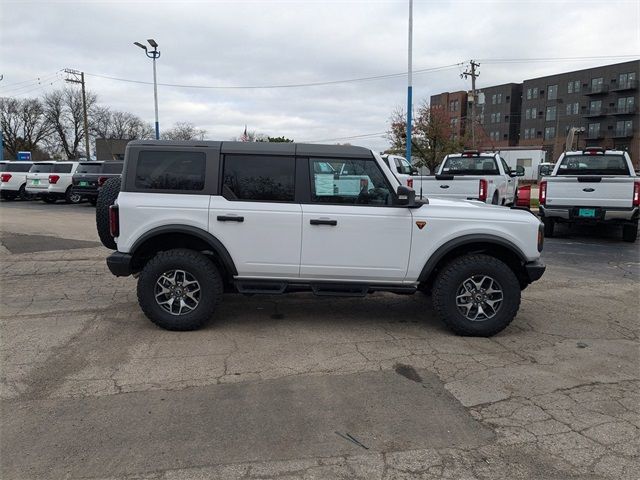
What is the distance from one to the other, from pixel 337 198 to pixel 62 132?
91070 mm

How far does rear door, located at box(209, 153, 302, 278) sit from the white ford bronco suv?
10mm

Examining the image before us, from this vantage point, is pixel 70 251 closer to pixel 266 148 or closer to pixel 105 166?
pixel 266 148

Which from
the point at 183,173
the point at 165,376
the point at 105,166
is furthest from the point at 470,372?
the point at 105,166

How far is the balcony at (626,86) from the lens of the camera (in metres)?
77.8

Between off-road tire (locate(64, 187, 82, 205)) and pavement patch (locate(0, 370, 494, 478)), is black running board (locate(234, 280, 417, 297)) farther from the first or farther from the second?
off-road tire (locate(64, 187, 82, 205))

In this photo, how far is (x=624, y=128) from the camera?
80.5 meters

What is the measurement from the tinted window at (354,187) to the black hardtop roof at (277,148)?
0.35 ft

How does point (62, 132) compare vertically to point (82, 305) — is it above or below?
above

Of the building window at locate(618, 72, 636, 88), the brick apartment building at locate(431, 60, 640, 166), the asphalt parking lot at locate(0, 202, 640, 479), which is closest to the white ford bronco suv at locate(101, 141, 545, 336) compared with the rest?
the asphalt parking lot at locate(0, 202, 640, 479)

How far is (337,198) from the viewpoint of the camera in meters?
5.16

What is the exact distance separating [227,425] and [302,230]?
2.19 metres

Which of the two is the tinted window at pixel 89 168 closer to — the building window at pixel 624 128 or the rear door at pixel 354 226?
the rear door at pixel 354 226

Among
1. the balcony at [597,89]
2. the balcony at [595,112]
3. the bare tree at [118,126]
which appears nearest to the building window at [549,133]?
the balcony at [595,112]

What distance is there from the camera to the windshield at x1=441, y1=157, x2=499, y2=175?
46.6 feet
